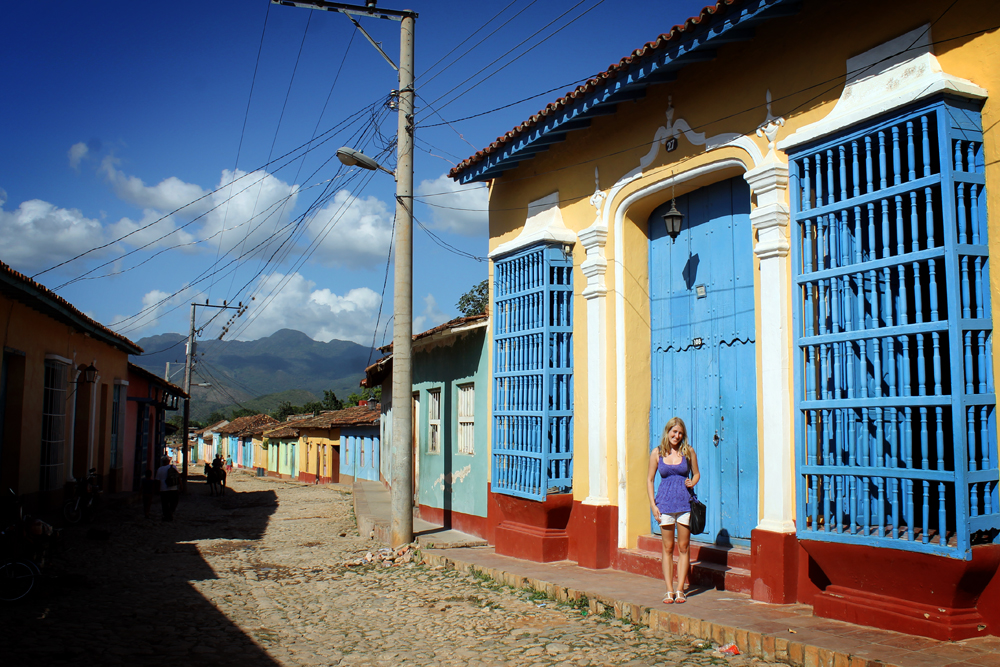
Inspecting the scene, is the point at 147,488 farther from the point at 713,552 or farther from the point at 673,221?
the point at 673,221

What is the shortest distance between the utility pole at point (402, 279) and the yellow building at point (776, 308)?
4.50 ft

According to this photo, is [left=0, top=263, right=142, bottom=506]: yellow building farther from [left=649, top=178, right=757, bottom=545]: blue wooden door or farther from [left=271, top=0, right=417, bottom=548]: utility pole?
[left=649, top=178, right=757, bottom=545]: blue wooden door

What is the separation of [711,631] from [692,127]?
427 cm

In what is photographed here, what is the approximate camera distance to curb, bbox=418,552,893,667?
14.0 feet

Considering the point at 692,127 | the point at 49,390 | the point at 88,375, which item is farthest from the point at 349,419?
the point at 692,127

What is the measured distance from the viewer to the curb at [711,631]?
14.0ft

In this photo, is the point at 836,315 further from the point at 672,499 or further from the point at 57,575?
the point at 57,575

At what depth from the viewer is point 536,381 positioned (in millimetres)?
8438

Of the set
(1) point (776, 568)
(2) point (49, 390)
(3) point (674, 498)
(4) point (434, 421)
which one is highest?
(2) point (49, 390)

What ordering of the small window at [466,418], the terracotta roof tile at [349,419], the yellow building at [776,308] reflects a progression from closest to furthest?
the yellow building at [776,308] < the small window at [466,418] < the terracotta roof tile at [349,419]

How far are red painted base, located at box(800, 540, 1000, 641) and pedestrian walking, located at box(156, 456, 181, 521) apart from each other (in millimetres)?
13510

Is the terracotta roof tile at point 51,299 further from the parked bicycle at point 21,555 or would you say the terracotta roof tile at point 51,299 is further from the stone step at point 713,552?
the stone step at point 713,552

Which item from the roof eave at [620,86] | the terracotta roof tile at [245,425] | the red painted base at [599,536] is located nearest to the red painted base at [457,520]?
the red painted base at [599,536]

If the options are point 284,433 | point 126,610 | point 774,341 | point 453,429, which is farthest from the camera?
point 284,433
